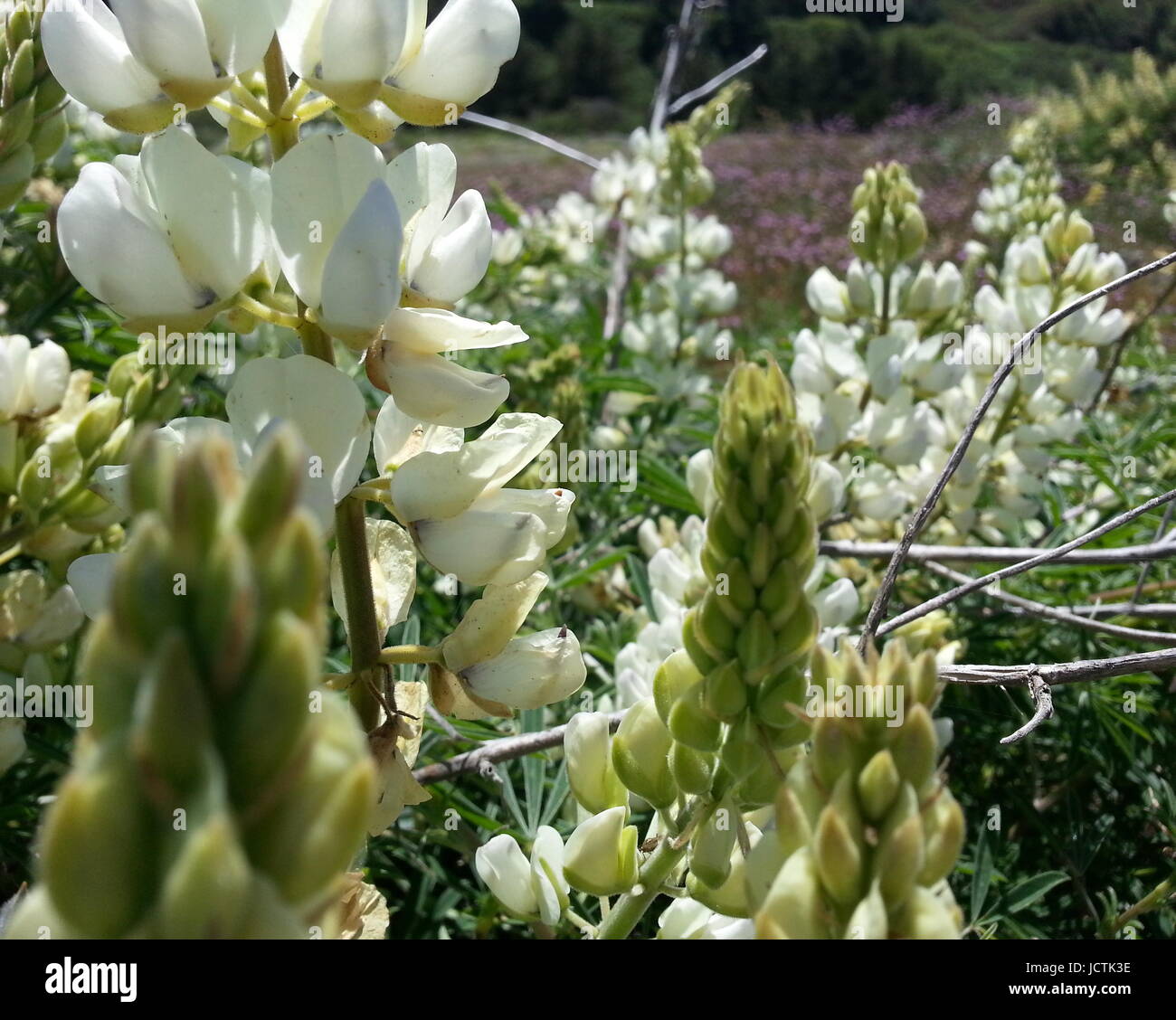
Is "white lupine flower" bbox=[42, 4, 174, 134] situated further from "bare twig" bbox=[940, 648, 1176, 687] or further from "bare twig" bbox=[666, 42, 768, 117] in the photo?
"bare twig" bbox=[666, 42, 768, 117]

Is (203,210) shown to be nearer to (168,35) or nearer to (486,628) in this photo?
(168,35)

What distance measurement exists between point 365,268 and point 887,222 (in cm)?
151

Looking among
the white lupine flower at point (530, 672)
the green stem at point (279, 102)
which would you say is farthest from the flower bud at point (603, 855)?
the green stem at point (279, 102)

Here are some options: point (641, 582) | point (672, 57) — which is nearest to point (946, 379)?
point (641, 582)

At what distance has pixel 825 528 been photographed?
1896 mm

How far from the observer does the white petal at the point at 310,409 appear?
73cm

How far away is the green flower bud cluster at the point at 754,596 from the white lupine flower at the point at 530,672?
0.16 meters

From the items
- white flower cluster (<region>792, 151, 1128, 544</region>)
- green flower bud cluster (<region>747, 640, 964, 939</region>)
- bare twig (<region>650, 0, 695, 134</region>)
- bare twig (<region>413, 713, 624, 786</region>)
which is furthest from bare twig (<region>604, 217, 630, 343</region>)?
green flower bud cluster (<region>747, 640, 964, 939</region>)

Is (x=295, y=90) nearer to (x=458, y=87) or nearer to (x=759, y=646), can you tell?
(x=458, y=87)

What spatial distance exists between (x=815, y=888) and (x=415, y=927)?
0.99 meters

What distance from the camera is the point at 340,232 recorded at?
2.31 ft

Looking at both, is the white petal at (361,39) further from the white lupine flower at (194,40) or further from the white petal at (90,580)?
the white petal at (90,580)

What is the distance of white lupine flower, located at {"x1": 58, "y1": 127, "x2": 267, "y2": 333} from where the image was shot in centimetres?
72
